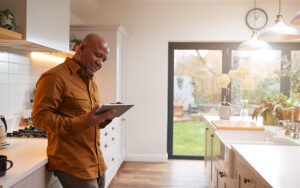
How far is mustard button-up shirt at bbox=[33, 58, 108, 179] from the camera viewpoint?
4.62ft

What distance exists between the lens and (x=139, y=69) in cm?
436

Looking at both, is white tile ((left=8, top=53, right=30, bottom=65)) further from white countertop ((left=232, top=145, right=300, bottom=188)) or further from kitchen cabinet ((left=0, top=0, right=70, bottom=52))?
white countertop ((left=232, top=145, right=300, bottom=188))

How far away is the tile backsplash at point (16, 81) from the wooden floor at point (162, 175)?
153 cm

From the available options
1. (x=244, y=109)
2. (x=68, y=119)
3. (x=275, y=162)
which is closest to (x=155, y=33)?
(x=244, y=109)

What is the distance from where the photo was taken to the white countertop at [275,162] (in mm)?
1042

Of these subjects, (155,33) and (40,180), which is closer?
(40,180)

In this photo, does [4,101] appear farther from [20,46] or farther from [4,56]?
[20,46]

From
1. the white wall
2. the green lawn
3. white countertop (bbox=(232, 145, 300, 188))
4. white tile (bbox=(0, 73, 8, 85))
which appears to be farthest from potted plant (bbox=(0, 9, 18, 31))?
the green lawn

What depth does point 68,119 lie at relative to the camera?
4.68 ft

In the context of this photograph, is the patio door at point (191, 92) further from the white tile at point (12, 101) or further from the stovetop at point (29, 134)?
the stovetop at point (29, 134)

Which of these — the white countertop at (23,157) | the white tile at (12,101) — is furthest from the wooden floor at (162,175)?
the white countertop at (23,157)

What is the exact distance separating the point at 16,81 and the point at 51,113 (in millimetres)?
1303

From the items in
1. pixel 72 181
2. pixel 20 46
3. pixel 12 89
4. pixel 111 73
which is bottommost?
pixel 72 181

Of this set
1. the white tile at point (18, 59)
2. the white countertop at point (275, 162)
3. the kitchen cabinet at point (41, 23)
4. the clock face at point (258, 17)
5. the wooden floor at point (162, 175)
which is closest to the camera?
the white countertop at point (275, 162)
